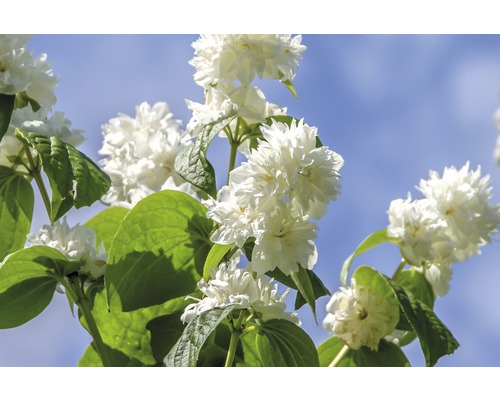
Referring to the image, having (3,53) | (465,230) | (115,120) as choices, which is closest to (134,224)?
(3,53)

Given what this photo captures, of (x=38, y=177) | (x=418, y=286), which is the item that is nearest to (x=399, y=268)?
(x=418, y=286)

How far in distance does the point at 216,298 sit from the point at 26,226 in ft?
1.39

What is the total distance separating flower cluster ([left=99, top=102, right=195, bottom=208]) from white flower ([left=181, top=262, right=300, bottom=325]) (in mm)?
230

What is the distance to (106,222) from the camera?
1308 millimetres

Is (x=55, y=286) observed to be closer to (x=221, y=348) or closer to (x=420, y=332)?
(x=221, y=348)

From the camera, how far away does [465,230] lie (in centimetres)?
139

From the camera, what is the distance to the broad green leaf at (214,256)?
3.46 feet

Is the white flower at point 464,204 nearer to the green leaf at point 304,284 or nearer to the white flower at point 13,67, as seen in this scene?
the green leaf at point 304,284

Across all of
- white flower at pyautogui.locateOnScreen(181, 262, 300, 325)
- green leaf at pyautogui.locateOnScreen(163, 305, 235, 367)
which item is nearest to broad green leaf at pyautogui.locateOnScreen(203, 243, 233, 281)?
white flower at pyautogui.locateOnScreen(181, 262, 300, 325)

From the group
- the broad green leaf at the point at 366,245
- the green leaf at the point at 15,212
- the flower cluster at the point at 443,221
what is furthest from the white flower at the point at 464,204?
the green leaf at the point at 15,212

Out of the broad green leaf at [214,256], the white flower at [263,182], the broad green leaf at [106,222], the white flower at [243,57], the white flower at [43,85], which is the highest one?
the white flower at [43,85]

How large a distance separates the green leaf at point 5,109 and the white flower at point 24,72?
0.05 feet

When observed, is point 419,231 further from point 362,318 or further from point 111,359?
point 111,359

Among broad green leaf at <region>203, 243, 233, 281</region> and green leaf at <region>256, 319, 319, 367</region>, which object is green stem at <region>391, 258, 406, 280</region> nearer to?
green leaf at <region>256, 319, 319, 367</region>
